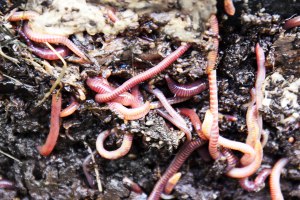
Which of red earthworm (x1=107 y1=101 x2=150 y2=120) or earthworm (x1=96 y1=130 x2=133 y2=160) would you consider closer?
red earthworm (x1=107 y1=101 x2=150 y2=120)

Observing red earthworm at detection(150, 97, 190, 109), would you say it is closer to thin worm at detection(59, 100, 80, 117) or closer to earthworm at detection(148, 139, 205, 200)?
earthworm at detection(148, 139, 205, 200)

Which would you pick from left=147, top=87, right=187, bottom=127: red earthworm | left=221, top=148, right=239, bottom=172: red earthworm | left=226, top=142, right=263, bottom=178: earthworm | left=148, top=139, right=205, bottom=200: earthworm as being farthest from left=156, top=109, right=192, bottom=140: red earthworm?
left=226, top=142, right=263, bottom=178: earthworm

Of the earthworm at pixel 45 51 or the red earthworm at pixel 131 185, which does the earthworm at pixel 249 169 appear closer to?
the red earthworm at pixel 131 185

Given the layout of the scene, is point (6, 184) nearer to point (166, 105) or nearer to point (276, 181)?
point (166, 105)

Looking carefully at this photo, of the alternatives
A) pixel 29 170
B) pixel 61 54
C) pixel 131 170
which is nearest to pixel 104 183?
pixel 131 170

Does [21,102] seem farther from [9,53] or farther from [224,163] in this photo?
[224,163]
